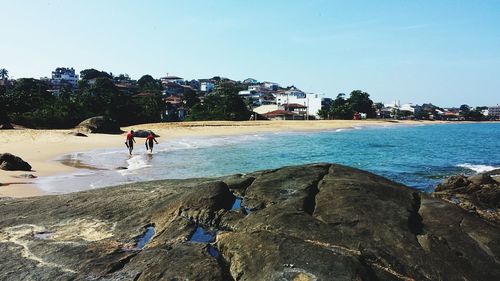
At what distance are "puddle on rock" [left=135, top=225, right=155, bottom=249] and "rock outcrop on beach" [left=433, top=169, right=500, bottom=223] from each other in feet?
26.8

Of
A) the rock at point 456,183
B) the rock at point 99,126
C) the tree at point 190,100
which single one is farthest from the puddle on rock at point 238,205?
the tree at point 190,100

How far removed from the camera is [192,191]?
7992mm

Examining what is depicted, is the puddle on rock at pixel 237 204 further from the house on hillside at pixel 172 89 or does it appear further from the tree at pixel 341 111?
the house on hillside at pixel 172 89

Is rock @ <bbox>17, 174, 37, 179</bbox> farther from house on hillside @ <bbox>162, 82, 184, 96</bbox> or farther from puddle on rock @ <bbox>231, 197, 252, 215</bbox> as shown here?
house on hillside @ <bbox>162, 82, 184, 96</bbox>

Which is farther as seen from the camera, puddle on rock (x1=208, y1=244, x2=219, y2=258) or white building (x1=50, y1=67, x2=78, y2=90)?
white building (x1=50, y1=67, x2=78, y2=90)

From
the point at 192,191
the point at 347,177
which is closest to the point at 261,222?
the point at 192,191

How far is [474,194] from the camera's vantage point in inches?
514

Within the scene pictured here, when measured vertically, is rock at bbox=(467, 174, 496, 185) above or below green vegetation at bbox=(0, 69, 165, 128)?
below

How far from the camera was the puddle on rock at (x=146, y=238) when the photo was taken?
21.6 ft

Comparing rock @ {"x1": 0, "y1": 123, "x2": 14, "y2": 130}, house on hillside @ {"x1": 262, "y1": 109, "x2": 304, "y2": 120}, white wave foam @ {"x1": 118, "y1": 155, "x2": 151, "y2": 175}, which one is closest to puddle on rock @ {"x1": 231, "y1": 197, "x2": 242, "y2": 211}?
white wave foam @ {"x1": 118, "y1": 155, "x2": 151, "y2": 175}

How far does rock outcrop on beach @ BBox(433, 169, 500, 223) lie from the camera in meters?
11.5

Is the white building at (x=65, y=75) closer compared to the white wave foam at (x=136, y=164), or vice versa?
the white wave foam at (x=136, y=164)

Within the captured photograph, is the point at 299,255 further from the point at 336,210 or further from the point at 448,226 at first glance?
the point at 448,226

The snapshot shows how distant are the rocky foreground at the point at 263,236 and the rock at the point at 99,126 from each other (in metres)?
40.1
